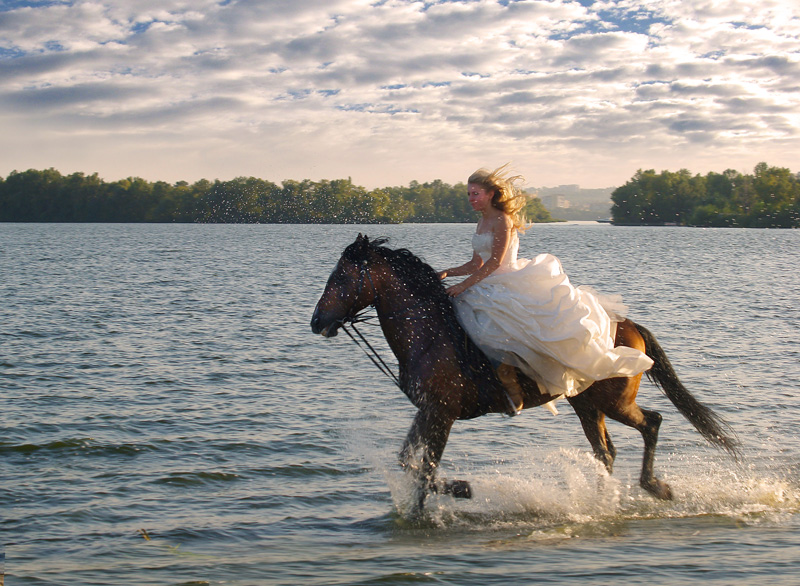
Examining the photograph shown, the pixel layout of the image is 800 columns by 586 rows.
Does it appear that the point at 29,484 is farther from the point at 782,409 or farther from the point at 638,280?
the point at 638,280

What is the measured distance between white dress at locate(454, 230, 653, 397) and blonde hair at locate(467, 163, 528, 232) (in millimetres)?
218

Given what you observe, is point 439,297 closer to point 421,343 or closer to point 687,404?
point 421,343

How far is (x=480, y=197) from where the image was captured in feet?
25.8

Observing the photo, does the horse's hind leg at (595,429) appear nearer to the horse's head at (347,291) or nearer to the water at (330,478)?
the water at (330,478)

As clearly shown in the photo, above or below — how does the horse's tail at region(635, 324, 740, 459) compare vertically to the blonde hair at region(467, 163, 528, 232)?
below

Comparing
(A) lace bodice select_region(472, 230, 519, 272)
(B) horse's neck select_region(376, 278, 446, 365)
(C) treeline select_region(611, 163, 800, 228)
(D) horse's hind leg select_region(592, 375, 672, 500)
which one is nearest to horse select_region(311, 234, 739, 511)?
(B) horse's neck select_region(376, 278, 446, 365)

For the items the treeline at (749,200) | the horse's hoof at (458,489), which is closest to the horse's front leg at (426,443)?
the horse's hoof at (458,489)

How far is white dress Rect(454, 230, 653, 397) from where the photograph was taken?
7770 millimetres

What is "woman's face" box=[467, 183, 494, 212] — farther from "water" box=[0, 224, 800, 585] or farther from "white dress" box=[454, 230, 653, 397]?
"water" box=[0, 224, 800, 585]

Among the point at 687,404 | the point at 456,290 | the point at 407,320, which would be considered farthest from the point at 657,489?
the point at 407,320

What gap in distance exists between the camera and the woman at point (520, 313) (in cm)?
778

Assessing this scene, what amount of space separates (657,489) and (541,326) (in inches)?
103

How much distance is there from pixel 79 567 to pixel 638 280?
41.2 m

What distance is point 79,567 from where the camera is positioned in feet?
23.3
